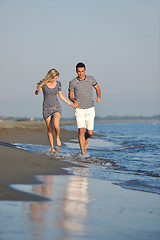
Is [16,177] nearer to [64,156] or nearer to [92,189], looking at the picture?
[92,189]

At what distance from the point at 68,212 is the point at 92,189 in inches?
46.8

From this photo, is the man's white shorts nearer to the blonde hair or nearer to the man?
the man

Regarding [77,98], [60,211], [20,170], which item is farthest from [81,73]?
[60,211]

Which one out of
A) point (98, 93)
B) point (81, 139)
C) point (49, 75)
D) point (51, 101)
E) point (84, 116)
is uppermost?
point (49, 75)

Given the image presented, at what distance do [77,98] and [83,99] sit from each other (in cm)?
14

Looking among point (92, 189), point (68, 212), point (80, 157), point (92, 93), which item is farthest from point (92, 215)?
point (92, 93)

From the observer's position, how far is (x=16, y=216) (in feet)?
9.88

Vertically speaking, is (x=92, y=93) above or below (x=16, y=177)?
above

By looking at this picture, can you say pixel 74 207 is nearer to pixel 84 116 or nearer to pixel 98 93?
pixel 84 116

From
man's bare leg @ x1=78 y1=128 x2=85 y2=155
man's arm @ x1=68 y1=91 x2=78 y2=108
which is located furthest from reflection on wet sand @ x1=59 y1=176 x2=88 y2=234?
man's arm @ x1=68 y1=91 x2=78 y2=108

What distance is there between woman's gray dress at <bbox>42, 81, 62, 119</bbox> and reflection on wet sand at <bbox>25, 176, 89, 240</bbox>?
4.34 meters

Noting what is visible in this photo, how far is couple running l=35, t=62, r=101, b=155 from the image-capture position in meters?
8.60

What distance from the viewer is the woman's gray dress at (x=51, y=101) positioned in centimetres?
886

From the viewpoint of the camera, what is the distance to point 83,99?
870 cm
